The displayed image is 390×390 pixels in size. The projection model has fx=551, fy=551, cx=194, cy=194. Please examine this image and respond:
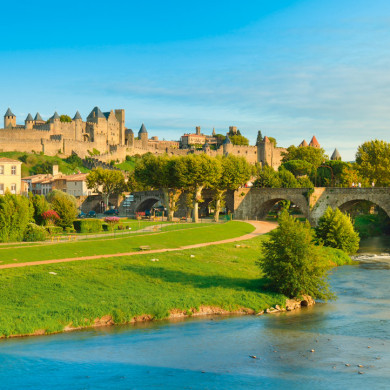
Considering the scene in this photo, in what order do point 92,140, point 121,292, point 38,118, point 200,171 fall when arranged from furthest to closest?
point 38,118
point 92,140
point 200,171
point 121,292

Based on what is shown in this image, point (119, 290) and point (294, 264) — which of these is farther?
point (294, 264)

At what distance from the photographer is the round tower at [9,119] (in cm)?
15114

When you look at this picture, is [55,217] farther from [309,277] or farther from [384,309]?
[384,309]

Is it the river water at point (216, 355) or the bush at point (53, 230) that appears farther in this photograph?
the bush at point (53, 230)

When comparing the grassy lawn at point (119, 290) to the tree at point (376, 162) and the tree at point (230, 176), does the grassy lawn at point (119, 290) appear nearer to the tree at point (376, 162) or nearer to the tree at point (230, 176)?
the tree at point (230, 176)

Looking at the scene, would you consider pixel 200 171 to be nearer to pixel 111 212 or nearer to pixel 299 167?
pixel 111 212

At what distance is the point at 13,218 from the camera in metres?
39.1

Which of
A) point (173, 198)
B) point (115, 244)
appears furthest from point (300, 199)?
point (115, 244)

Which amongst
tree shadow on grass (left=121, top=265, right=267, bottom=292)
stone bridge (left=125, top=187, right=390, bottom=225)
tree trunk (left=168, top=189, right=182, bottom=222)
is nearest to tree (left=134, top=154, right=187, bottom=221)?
tree trunk (left=168, top=189, right=182, bottom=222)

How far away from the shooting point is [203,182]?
215 ft

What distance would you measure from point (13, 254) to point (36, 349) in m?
13.1

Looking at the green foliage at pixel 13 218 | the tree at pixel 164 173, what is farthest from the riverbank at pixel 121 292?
the tree at pixel 164 173

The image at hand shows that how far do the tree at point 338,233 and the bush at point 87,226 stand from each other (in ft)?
65.1

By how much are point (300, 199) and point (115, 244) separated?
34502 mm
